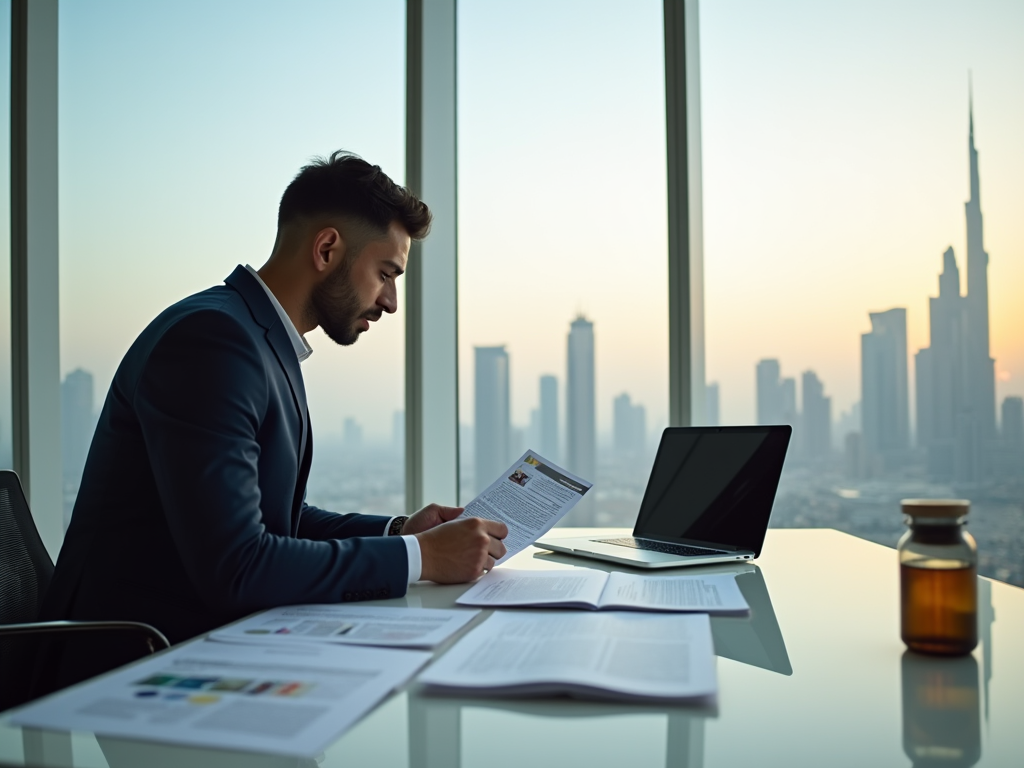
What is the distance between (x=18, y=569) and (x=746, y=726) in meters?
1.29

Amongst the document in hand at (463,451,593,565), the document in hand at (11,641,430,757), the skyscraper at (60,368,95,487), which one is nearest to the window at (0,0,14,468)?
the skyscraper at (60,368,95,487)

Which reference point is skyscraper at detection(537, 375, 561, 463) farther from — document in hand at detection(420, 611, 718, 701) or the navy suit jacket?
document in hand at detection(420, 611, 718, 701)

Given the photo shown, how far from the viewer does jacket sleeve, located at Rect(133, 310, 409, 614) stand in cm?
111

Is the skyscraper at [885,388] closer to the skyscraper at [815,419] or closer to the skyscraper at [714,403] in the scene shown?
the skyscraper at [815,419]

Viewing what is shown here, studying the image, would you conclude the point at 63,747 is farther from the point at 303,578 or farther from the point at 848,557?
the point at 848,557

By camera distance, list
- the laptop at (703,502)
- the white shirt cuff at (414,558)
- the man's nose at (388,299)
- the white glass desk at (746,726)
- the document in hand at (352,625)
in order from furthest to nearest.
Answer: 1. the man's nose at (388,299)
2. the laptop at (703,502)
3. the white shirt cuff at (414,558)
4. the document in hand at (352,625)
5. the white glass desk at (746,726)

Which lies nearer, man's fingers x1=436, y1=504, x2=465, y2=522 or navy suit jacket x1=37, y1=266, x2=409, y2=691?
navy suit jacket x1=37, y1=266, x2=409, y2=691

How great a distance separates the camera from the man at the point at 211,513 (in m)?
1.12

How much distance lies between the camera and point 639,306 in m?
2.65

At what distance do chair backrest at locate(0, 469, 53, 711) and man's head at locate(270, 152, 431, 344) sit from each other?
597mm

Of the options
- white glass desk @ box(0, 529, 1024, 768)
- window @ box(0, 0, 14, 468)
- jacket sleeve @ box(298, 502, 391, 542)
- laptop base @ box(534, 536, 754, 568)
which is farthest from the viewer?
window @ box(0, 0, 14, 468)

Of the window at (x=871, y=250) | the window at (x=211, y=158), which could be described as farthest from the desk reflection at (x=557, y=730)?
the window at (x=211, y=158)

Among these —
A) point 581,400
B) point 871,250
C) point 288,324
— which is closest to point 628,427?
point 581,400

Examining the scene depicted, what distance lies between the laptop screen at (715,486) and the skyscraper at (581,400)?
0.83m
